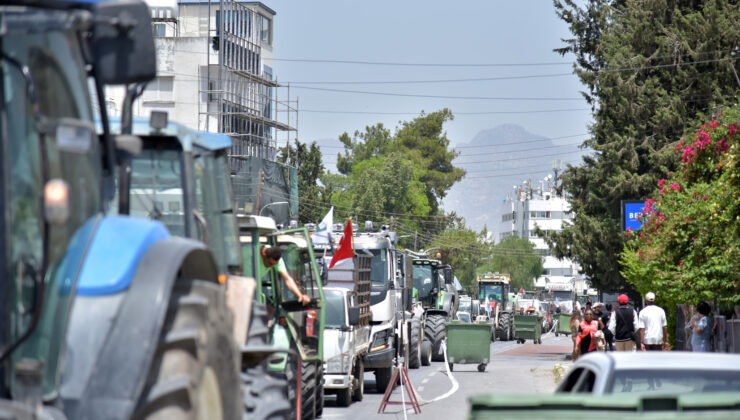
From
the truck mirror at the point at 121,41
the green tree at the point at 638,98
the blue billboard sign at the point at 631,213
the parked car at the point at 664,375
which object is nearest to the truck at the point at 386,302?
the blue billboard sign at the point at 631,213

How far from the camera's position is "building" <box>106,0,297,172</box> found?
66.4 meters

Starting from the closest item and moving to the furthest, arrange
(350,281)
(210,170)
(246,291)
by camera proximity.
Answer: (246,291) < (210,170) < (350,281)

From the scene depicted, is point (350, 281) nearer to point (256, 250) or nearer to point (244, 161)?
point (256, 250)

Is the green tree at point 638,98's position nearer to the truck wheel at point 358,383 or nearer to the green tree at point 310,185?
the truck wheel at point 358,383

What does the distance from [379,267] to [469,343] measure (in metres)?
4.53

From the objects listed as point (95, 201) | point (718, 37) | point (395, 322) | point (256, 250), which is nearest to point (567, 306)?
point (718, 37)

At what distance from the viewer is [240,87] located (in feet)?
232

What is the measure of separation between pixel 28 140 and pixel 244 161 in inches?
2219

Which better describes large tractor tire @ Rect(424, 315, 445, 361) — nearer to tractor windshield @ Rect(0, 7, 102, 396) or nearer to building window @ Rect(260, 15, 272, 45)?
tractor windshield @ Rect(0, 7, 102, 396)

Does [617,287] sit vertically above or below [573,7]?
below

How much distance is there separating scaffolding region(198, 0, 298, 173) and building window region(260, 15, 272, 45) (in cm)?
281

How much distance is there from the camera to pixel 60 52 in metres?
4.91

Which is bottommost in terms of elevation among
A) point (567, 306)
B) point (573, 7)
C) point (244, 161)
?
point (567, 306)

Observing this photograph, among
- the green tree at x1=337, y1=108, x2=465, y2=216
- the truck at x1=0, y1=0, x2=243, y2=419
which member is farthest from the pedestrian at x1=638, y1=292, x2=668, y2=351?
the green tree at x1=337, y1=108, x2=465, y2=216
